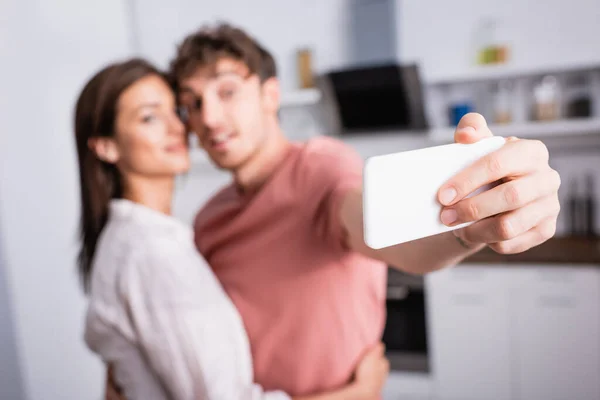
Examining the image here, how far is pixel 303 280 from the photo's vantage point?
0.76 m

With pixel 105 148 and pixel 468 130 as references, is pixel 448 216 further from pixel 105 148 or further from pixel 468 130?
pixel 105 148

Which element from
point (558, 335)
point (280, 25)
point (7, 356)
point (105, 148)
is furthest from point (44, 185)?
point (558, 335)

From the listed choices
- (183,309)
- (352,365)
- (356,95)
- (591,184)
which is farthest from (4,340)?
(591,184)

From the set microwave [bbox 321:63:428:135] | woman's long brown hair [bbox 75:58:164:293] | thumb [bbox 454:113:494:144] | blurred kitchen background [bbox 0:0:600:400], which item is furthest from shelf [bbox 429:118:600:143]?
thumb [bbox 454:113:494:144]

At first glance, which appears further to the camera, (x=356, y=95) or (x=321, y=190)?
(x=356, y=95)

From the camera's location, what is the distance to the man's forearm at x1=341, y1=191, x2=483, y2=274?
20.4 inches

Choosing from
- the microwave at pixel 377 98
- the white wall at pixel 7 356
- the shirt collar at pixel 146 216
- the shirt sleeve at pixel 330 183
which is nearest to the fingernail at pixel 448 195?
the shirt sleeve at pixel 330 183

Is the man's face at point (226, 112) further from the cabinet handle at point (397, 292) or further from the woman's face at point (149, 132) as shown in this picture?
the cabinet handle at point (397, 292)

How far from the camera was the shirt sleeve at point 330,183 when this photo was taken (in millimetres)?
699

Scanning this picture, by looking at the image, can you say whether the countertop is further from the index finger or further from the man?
the index finger

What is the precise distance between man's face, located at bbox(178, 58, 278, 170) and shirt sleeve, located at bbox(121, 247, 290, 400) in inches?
9.1

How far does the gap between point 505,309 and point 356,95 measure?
1.06 m

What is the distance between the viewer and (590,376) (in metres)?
1.65

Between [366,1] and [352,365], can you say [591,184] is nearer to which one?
[366,1]
